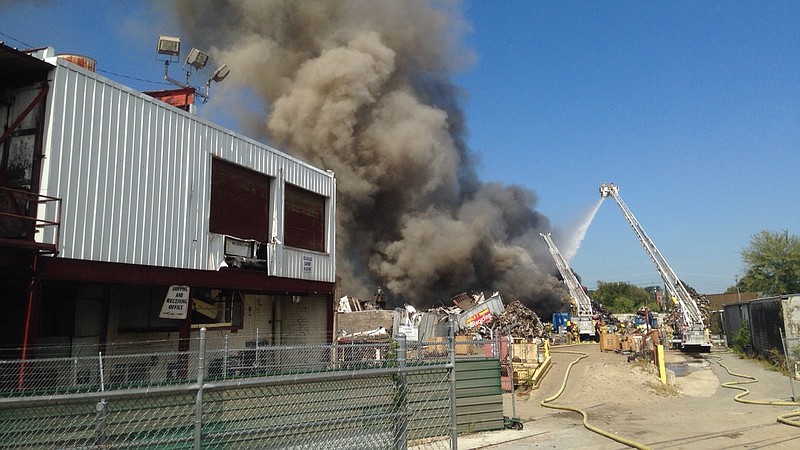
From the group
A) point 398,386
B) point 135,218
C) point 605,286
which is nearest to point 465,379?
point 398,386

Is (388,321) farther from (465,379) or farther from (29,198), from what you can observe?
(29,198)

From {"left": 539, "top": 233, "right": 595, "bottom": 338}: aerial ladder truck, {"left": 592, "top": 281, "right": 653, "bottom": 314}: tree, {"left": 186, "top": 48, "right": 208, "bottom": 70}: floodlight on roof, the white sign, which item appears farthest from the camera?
{"left": 592, "top": 281, "right": 653, "bottom": 314}: tree

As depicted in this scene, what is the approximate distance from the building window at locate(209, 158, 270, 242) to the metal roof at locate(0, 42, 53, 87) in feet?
14.4

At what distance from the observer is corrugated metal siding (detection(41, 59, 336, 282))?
9977 millimetres

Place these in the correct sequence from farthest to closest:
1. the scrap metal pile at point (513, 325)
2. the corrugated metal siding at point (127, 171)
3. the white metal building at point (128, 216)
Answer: the scrap metal pile at point (513, 325)
the corrugated metal siding at point (127, 171)
the white metal building at point (128, 216)

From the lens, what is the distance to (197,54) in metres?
17.7

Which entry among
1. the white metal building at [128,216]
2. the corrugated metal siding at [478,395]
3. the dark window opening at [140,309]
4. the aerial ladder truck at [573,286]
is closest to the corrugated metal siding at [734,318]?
the aerial ladder truck at [573,286]

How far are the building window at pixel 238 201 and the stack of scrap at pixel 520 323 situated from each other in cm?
1946

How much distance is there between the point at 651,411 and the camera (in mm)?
12711

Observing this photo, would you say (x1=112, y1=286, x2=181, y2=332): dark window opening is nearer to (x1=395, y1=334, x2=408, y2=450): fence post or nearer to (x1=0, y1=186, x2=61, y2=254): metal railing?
(x1=0, y1=186, x2=61, y2=254): metal railing

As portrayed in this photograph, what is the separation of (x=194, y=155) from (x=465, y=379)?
7.89 m

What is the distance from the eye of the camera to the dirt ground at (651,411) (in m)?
9.22

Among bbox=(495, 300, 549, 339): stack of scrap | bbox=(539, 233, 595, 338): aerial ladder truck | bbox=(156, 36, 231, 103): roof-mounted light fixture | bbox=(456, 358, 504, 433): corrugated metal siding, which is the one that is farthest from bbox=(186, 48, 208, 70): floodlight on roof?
bbox=(539, 233, 595, 338): aerial ladder truck

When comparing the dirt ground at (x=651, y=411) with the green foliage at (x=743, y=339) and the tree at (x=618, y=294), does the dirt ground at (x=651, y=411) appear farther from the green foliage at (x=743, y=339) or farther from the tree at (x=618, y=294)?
the tree at (x=618, y=294)
